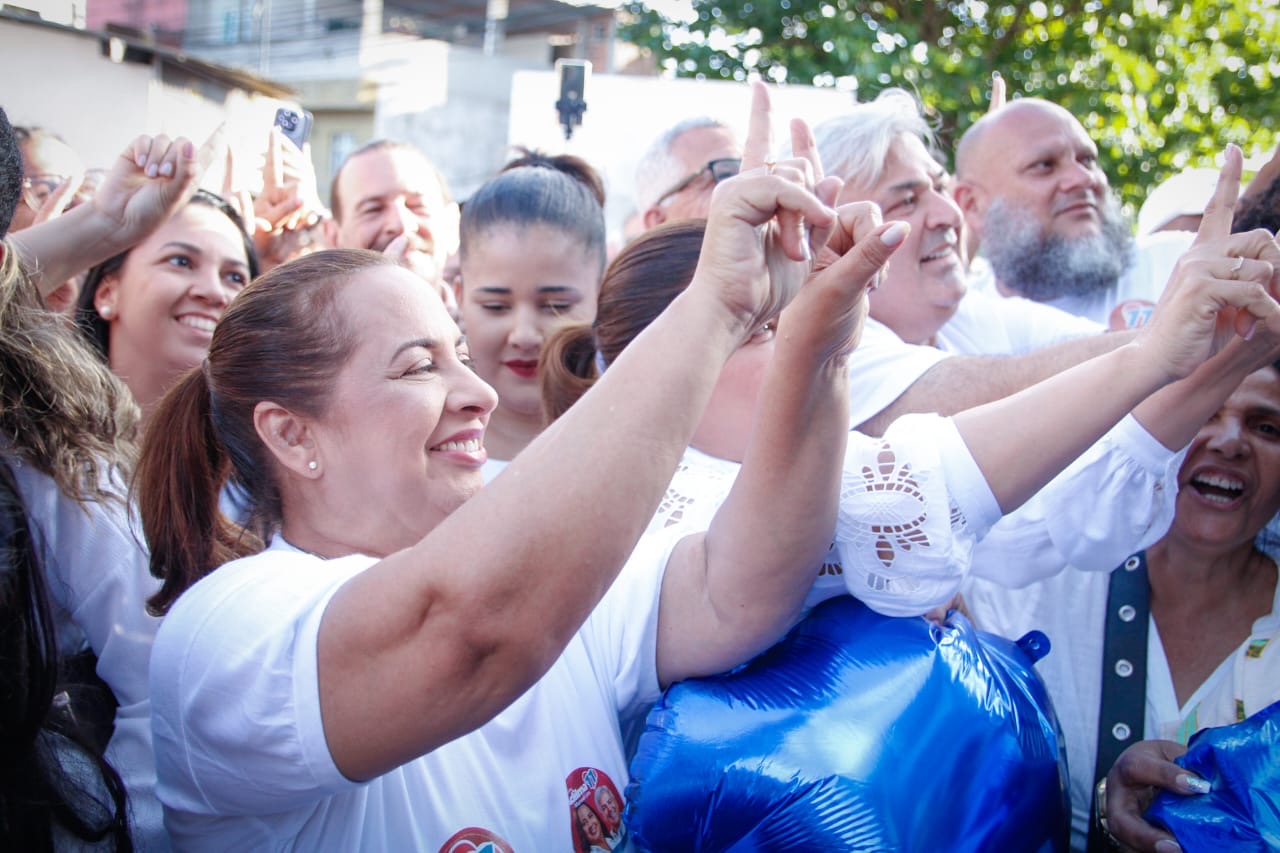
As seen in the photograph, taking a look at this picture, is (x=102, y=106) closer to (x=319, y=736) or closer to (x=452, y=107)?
(x=319, y=736)

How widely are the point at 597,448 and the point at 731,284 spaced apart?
0.75ft

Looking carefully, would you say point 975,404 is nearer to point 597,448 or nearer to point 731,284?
point 731,284

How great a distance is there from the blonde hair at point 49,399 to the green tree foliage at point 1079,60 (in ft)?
24.3

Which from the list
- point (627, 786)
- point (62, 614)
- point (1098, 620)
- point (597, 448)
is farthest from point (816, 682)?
point (62, 614)

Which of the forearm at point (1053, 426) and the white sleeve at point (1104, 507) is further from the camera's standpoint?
the white sleeve at point (1104, 507)

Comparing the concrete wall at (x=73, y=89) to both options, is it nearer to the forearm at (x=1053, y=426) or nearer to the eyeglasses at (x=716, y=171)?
the eyeglasses at (x=716, y=171)

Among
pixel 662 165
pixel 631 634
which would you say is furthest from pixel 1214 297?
pixel 662 165

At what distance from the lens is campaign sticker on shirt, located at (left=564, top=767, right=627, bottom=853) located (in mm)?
1446

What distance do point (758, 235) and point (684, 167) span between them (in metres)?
2.34

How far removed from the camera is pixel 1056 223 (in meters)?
3.69

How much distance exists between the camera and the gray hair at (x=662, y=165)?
11.3ft

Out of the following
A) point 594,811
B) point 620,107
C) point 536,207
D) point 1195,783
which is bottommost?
point 594,811

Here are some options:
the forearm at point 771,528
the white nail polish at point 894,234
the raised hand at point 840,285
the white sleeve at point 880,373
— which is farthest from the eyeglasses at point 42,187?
the white nail polish at point 894,234

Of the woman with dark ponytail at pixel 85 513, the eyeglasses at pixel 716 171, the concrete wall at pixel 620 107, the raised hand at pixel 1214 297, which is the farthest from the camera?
the concrete wall at pixel 620 107
